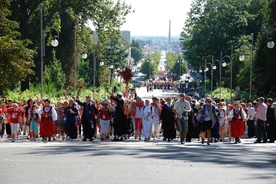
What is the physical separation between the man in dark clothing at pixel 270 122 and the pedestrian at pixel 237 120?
1003 mm

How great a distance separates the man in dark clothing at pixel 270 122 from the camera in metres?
26.6

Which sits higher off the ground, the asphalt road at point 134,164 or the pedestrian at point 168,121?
the pedestrian at point 168,121

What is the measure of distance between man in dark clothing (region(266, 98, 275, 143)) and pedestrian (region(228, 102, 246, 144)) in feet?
3.29

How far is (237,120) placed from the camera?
26.7 metres

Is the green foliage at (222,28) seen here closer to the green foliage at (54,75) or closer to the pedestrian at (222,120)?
the green foliage at (54,75)

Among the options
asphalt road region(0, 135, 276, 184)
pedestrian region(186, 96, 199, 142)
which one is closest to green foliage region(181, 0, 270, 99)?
pedestrian region(186, 96, 199, 142)

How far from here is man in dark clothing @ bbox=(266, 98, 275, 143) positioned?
26641mm

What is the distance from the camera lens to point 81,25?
63625mm

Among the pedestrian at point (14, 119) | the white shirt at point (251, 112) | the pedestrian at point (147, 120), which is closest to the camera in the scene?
the pedestrian at point (14, 119)

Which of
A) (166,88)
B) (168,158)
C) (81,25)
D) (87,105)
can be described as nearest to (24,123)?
(87,105)

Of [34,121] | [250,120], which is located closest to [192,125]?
[250,120]

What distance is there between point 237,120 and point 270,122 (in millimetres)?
1356

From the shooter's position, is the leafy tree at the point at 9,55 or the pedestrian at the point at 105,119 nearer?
the pedestrian at the point at 105,119

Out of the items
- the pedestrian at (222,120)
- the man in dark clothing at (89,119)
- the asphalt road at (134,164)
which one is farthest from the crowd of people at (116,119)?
the asphalt road at (134,164)
